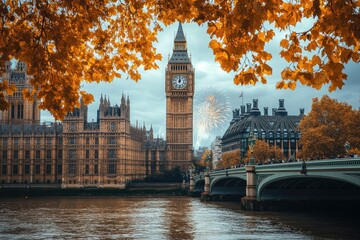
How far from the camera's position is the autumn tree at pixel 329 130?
61219 millimetres

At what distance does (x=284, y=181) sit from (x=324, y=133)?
14575 mm

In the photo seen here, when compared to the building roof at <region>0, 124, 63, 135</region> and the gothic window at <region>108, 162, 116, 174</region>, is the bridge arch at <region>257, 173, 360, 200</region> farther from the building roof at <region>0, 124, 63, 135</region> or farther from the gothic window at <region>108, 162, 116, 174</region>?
the building roof at <region>0, 124, 63, 135</region>

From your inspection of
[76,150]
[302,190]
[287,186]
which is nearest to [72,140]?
[76,150]

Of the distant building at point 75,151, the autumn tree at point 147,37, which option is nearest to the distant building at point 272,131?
the distant building at point 75,151

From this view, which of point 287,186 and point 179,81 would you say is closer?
point 287,186

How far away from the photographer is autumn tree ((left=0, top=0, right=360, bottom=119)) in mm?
7738

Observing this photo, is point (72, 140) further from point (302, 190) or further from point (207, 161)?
point (302, 190)

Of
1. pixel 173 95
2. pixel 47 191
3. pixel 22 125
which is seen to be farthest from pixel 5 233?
pixel 173 95

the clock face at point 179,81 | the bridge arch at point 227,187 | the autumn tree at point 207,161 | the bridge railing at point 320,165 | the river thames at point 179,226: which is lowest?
the river thames at point 179,226

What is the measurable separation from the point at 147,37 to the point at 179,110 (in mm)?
118932

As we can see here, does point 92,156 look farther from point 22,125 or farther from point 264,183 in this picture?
point 264,183

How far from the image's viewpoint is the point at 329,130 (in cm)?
6238

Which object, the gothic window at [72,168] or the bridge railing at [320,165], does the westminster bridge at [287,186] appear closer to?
the bridge railing at [320,165]

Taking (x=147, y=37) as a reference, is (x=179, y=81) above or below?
above
